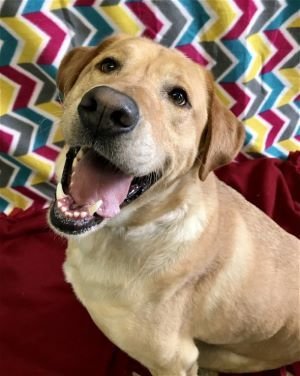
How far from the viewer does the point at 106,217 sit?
70.9 inches

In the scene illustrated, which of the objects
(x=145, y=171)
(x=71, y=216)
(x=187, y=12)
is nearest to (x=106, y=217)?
(x=71, y=216)

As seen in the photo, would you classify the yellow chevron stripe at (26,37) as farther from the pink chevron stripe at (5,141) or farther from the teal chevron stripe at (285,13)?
the teal chevron stripe at (285,13)

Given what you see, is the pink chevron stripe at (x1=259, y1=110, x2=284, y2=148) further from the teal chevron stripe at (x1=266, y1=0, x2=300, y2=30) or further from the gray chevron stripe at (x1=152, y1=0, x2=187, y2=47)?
the gray chevron stripe at (x1=152, y1=0, x2=187, y2=47)

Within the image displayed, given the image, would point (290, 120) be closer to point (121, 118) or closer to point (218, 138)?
point (218, 138)

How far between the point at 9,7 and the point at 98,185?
1180mm

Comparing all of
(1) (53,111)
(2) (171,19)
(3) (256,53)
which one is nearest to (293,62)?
(3) (256,53)

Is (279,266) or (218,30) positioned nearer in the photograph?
(279,266)

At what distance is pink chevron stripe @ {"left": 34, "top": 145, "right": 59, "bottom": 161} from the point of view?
9.62 feet

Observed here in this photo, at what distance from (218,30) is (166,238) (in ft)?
4.61

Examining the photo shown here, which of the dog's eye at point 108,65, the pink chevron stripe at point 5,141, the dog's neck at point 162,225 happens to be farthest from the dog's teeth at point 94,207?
the pink chevron stripe at point 5,141

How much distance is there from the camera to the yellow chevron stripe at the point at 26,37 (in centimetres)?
254

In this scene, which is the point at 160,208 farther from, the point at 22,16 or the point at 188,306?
the point at 22,16

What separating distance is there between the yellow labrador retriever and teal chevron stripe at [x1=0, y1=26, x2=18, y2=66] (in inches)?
24.9

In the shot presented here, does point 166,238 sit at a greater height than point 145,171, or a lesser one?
lesser
